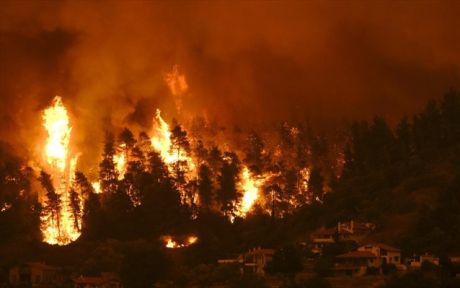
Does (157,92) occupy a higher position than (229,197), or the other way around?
(157,92)

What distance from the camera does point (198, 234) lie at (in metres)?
106

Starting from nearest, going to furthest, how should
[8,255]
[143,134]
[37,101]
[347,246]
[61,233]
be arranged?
[347,246] < [8,255] < [61,233] < [143,134] < [37,101]

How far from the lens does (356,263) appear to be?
86.0 m

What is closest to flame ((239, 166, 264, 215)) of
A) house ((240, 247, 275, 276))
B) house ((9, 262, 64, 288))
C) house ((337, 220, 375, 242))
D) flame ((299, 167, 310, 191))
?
flame ((299, 167, 310, 191))

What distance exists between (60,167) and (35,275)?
2865 centimetres

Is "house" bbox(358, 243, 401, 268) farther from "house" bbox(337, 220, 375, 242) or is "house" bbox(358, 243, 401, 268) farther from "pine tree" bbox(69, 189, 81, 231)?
"pine tree" bbox(69, 189, 81, 231)

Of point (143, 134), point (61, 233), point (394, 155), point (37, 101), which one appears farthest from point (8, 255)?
point (394, 155)

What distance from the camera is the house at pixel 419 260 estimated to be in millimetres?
82250

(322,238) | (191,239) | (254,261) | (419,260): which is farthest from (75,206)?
(419,260)

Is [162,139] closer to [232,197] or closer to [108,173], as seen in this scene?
[108,173]

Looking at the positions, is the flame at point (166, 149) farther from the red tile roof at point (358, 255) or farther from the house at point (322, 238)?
the red tile roof at point (358, 255)

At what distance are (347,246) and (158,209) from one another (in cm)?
2535

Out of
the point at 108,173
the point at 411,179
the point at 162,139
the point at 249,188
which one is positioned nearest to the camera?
the point at 411,179

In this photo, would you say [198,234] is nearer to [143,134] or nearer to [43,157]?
[143,134]
